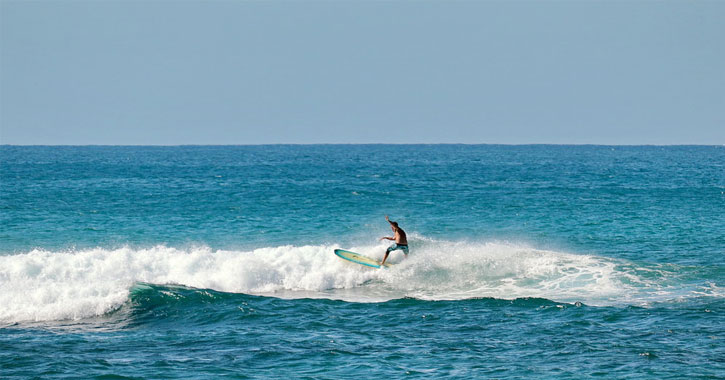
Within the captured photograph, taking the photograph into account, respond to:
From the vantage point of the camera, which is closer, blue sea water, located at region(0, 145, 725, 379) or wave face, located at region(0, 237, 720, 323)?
blue sea water, located at region(0, 145, 725, 379)

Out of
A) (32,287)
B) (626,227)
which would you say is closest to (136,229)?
(32,287)

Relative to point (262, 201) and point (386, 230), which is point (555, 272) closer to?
point (386, 230)

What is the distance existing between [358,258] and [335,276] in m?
1.28

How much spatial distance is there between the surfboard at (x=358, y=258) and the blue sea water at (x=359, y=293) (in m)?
0.27

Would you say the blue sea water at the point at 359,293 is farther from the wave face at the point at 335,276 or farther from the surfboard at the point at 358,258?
the surfboard at the point at 358,258

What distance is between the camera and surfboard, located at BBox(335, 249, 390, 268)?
28.5 metres

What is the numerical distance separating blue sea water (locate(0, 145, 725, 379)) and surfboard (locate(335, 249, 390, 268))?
0.89ft

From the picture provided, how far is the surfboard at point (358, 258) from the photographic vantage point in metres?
28.5

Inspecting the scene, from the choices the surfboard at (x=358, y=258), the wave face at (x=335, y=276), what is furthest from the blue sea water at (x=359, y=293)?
the surfboard at (x=358, y=258)

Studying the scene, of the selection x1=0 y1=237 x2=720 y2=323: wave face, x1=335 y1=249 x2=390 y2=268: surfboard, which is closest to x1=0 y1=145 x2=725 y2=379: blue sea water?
x1=0 y1=237 x2=720 y2=323: wave face

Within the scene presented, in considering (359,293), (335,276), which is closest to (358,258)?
(335,276)

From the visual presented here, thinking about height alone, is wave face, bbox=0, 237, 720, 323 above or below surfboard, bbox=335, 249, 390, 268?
below

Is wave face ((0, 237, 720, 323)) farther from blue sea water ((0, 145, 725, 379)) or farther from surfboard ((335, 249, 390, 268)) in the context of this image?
surfboard ((335, 249, 390, 268))

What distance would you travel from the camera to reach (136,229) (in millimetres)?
41812
